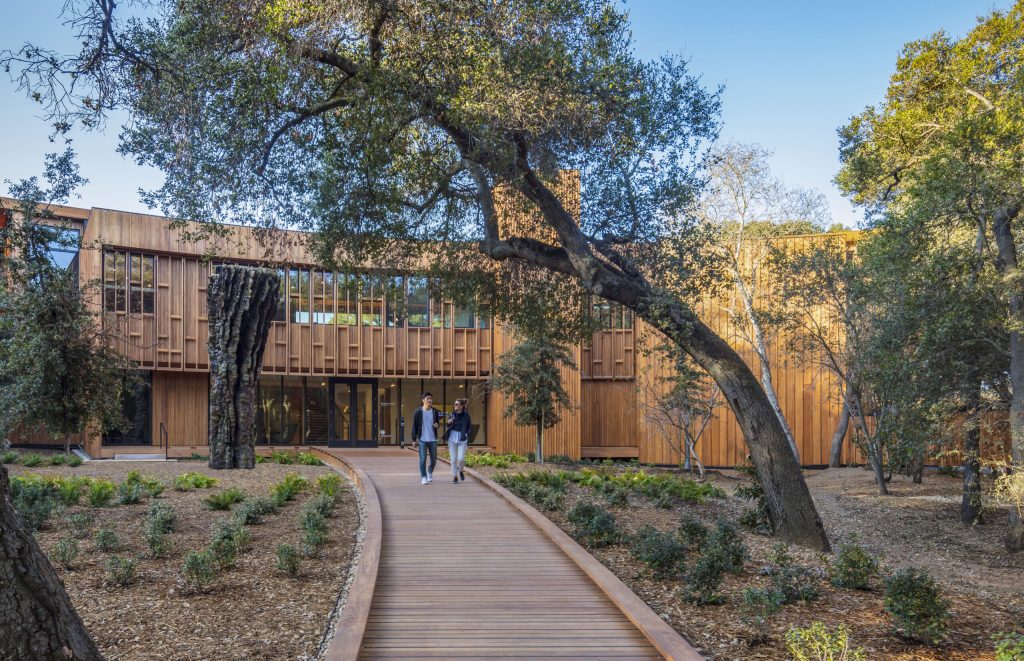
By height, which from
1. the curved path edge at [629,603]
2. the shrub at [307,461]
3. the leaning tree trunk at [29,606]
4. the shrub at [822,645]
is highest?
the leaning tree trunk at [29,606]

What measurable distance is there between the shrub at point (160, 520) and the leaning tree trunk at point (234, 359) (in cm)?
626

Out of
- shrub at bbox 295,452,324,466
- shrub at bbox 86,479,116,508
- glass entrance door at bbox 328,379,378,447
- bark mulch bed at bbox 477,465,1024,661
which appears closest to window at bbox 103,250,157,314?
glass entrance door at bbox 328,379,378,447

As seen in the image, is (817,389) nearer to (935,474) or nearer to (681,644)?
(935,474)

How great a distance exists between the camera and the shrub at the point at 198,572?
6.05 meters

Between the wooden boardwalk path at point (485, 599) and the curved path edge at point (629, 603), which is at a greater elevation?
the curved path edge at point (629, 603)

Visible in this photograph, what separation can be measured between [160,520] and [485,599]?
4371mm

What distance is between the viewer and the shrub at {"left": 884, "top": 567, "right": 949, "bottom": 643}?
5051 mm

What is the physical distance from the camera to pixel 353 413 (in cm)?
2700

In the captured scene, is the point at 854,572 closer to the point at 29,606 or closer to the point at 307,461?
the point at 29,606

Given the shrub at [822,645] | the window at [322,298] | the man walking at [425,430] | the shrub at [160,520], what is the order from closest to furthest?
the shrub at [822,645], the shrub at [160,520], the man walking at [425,430], the window at [322,298]

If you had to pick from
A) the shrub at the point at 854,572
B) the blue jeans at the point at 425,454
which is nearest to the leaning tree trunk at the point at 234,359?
the blue jeans at the point at 425,454

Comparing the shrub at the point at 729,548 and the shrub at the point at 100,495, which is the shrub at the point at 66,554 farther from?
the shrub at the point at 729,548

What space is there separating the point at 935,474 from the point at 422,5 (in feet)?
73.2

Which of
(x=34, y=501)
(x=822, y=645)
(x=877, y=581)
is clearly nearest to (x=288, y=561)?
(x=822, y=645)
